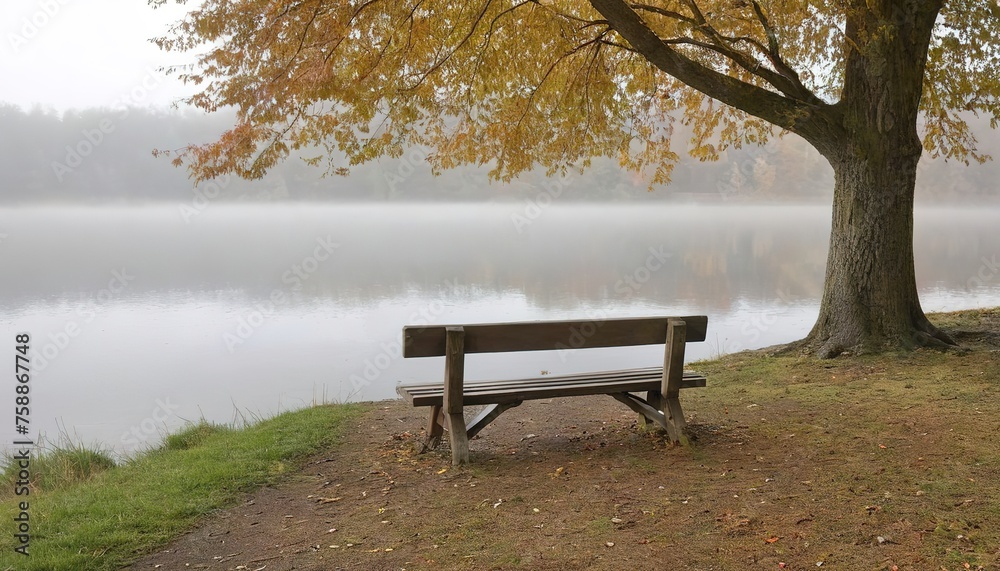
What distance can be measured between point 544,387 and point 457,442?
2.33 feet

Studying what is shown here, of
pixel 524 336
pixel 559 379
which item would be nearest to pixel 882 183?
pixel 559 379

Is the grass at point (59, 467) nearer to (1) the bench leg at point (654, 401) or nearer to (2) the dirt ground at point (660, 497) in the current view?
(2) the dirt ground at point (660, 497)

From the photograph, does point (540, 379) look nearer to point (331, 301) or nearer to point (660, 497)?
point (660, 497)

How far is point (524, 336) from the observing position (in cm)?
532

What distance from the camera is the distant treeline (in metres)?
71.8

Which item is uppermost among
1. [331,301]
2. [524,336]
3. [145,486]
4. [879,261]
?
[879,261]

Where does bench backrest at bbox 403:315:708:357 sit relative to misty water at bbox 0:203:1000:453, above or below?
above

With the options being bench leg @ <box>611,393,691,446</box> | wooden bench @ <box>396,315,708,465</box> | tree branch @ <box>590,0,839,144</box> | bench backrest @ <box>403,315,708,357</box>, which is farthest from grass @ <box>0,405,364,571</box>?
tree branch @ <box>590,0,839,144</box>

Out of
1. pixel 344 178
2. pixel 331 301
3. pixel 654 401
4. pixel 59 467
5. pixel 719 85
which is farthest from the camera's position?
pixel 344 178

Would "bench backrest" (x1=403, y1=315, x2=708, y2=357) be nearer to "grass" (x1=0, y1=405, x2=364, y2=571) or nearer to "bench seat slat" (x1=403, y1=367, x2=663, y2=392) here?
"bench seat slat" (x1=403, y1=367, x2=663, y2=392)

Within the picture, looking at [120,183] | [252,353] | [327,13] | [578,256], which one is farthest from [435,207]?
[327,13]

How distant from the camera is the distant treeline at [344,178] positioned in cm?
7175

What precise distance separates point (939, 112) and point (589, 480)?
904 cm

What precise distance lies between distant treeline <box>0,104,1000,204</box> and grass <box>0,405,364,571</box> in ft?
195
